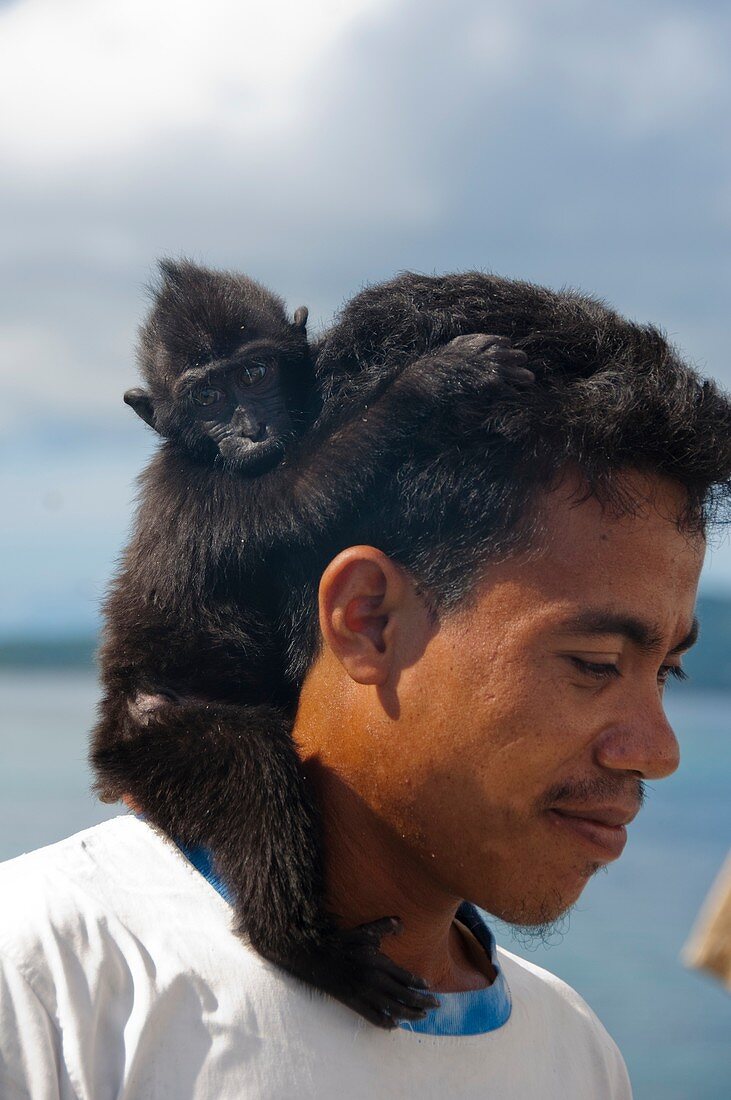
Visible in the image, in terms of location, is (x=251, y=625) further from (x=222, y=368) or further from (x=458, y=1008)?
(x=222, y=368)

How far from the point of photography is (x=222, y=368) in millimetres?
3529

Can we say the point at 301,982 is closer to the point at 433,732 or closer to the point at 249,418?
the point at 433,732

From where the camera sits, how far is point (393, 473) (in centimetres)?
212

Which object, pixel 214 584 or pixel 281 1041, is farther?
pixel 214 584

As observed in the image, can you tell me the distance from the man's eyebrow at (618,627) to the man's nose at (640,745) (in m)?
0.10

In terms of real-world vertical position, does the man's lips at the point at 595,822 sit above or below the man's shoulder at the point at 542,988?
above

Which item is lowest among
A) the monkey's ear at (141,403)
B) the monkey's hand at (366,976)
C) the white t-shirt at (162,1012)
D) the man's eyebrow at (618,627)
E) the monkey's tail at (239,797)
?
the white t-shirt at (162,1012)

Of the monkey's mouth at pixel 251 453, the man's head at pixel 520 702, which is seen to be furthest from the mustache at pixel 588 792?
the monkey's mouth at pixel 251 453

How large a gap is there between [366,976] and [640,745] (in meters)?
0.57

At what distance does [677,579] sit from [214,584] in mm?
1042

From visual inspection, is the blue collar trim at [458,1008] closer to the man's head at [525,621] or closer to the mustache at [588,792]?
the man's head at [525,621]

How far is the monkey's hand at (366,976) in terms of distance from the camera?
6.11 ft

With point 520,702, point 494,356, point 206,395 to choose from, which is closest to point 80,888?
point 520,702

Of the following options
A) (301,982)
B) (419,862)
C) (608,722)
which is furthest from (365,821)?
(608,722)
